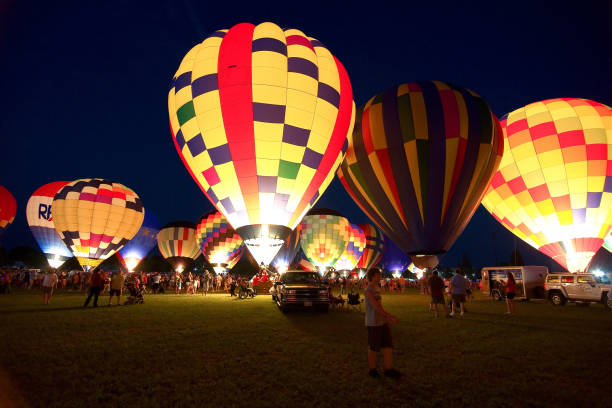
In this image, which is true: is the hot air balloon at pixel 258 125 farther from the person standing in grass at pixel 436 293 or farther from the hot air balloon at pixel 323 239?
the hot air balloon at pixel 323 239

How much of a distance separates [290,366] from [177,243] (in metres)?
40.2

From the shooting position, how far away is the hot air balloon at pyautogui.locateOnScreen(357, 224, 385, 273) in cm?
4931

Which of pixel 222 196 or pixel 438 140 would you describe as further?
pixel 438 140

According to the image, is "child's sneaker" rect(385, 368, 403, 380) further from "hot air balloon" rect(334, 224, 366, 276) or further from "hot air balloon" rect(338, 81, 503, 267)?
"hot air balloon" rect(334, 224, 366, 276)

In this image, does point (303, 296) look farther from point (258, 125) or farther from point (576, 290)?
point (576, 290)

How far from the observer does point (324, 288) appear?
1234cm

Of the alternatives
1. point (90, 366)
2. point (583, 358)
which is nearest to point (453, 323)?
point (583, 358)

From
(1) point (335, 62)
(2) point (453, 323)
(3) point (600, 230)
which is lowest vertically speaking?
(2) point (453, 323)

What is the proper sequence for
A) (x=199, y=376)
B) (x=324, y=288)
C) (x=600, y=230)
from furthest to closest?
(x=600, y=230) → (x=324, y=288) → (x=199, y=376)

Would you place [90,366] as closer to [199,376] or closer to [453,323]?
[199,376]

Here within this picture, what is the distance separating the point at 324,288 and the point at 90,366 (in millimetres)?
8398

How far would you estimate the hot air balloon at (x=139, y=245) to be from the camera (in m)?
39.7

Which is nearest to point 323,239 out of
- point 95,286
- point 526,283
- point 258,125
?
point 526,283

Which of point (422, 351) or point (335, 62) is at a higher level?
point (335, 62)
